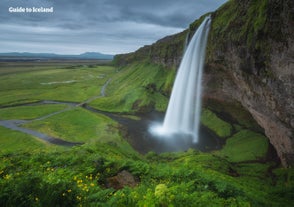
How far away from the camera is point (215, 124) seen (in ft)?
164

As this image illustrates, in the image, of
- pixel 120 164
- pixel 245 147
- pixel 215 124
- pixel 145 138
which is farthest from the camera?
pixel 215 124

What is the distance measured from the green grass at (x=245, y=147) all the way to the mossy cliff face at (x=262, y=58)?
3.61m

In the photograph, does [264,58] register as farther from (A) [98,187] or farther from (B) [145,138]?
(B) [145,138]

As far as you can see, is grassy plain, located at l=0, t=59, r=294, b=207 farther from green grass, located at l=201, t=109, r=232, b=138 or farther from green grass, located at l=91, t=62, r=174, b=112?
green grass, located at l=201, t=109, r=232, b=138

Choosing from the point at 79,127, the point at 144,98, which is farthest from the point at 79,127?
the point at 144,98

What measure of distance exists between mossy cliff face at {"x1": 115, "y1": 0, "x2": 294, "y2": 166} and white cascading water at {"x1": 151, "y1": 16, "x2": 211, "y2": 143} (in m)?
5.34

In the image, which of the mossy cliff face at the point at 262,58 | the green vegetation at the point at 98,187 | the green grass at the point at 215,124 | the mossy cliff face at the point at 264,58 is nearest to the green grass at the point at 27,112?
the green grass at the point at 215,124

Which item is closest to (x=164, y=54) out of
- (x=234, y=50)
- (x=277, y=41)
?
(x=234, y=50)

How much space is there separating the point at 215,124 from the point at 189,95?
937 centimetres

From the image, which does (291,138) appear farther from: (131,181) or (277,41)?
(131,181)

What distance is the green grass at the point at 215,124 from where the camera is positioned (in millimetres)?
46156

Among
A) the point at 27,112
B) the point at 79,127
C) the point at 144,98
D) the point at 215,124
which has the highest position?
the point at 144,98

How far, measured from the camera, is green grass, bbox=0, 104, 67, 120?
62.3m

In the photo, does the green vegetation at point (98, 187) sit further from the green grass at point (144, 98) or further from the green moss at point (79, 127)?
the green grass at point (144, 98)
